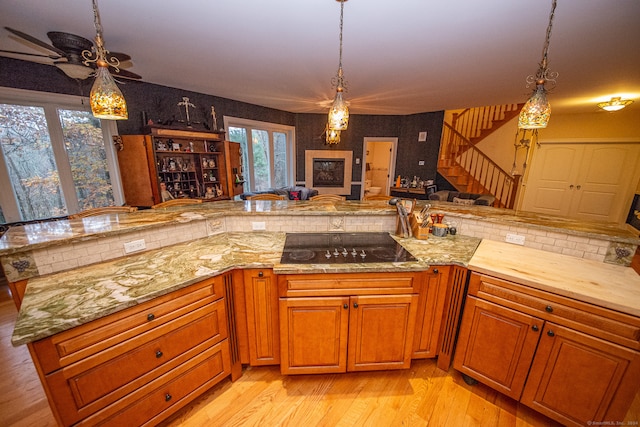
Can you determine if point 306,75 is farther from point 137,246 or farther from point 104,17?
point 137,246

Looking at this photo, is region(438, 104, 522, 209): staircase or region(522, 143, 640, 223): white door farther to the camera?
region(438, 104, 522, 209): staircase

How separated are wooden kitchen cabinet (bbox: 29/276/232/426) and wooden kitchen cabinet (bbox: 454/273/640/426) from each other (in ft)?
5.40

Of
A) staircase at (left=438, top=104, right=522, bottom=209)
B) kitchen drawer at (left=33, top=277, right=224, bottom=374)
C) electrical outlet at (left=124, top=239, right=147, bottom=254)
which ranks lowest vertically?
kitchen drawer at (left=33, top=277, right=224, bottom=374)

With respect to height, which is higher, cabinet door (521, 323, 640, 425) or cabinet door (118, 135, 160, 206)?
cabinet door (118, 135, 160, 206)

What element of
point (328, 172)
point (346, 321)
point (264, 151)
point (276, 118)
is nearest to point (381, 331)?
point (346, 321)

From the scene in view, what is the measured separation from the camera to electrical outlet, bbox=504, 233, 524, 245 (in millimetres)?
1777

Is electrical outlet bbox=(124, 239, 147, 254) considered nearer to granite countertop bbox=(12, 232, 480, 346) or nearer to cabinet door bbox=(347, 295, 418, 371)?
granite countertop bbox=(12, 232, 480, 346)

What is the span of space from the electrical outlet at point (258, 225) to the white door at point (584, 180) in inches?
247

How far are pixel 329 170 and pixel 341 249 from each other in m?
5.01

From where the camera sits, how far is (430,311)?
1.63 metres

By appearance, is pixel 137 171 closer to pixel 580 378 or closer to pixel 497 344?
pixel 497 344

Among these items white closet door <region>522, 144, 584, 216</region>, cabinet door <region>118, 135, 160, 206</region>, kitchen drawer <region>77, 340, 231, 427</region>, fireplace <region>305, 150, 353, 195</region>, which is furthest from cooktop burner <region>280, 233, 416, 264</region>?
white closet door <region>522, 144, 584, 216</region>

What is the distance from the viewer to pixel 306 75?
3.26m

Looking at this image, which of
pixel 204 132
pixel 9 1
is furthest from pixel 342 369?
pixel 204 132
